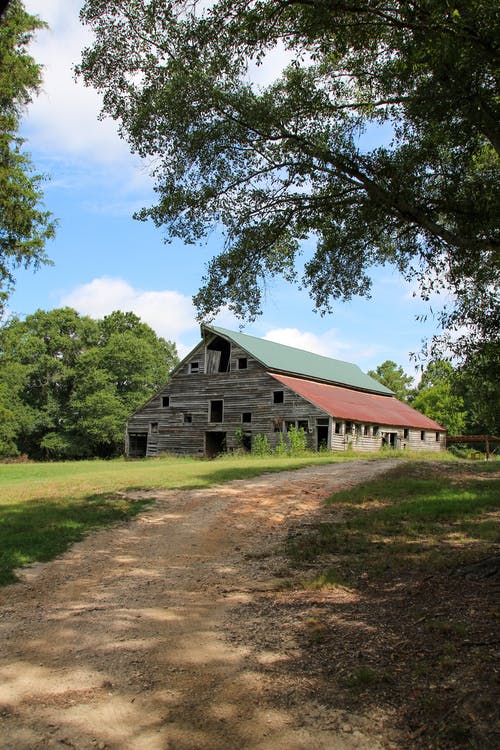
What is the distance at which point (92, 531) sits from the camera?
424 inches

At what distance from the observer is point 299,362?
147 ft

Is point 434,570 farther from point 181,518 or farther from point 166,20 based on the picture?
point 166,20

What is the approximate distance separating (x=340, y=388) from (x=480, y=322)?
37541 mm

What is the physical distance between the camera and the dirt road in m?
3.80

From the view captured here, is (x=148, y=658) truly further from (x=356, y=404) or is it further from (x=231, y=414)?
(x=356, y=404)

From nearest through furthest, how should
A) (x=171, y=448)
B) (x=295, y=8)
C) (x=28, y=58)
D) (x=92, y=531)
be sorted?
(x=295, y=8) < (x=92, y=531) < (x=28, y=58) < (x=171, y=448)

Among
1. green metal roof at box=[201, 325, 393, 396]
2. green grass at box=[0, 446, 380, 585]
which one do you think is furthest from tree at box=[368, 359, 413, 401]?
green grass at box=[0, 446, 380, 585]

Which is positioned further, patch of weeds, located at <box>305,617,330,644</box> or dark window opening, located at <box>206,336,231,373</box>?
dark window opening, located at <box>206,336,231,373</box>

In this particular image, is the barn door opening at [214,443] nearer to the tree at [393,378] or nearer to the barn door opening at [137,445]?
the barn door opening at [137,445]

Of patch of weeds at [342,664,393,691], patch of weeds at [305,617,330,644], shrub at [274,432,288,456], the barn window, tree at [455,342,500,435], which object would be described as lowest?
patch of weeds at [305,617,330,644]

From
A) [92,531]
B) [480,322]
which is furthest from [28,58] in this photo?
[480,322]

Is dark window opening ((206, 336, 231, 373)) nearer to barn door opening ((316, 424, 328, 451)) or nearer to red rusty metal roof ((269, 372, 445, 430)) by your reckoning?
red rusty metal roof ((269, 372, 445, 430))

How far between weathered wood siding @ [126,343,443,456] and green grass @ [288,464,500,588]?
830 inches

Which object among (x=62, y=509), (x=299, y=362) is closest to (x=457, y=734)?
(x=62, y=509)
